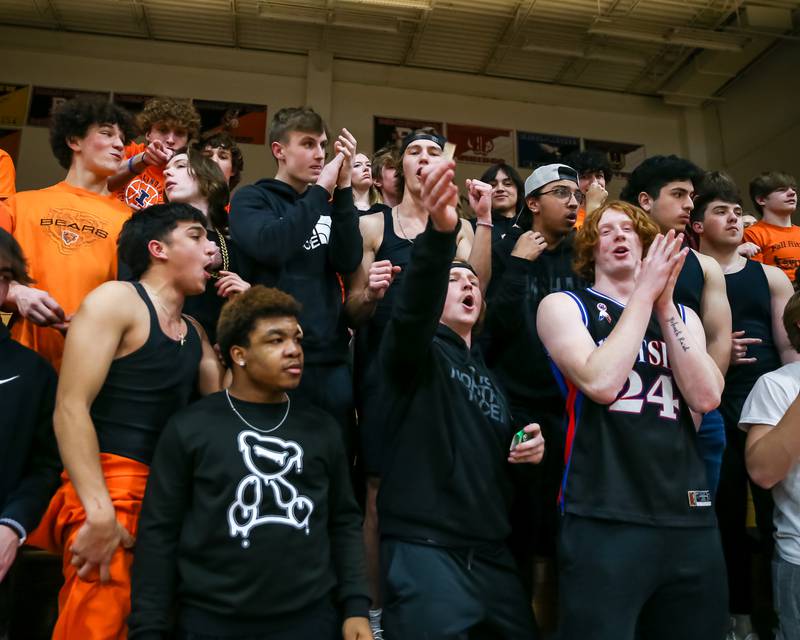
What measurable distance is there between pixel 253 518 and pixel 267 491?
8 centimetres

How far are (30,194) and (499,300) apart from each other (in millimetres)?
1991

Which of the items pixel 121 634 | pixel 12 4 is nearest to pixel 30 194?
pixel 121 634

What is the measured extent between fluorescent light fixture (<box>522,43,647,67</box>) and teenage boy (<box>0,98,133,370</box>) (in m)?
6.78

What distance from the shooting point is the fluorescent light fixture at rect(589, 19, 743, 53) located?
820cm

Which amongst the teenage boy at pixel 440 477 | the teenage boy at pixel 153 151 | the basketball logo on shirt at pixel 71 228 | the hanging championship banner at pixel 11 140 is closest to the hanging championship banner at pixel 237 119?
the hanging championship banner at pixel 11 140

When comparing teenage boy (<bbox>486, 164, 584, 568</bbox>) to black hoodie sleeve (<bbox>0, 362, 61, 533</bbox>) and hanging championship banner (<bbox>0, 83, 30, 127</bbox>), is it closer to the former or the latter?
black hoodie sleeve (<bbox>0, 362, 61, 533</bbox>)

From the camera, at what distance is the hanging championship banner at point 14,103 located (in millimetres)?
8383

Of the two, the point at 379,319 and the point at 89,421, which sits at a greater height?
→ the point at 379,319

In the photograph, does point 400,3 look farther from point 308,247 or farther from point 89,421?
point 89,421

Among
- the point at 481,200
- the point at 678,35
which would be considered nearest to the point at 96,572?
the point at 481,200

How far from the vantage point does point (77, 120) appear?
3.07m

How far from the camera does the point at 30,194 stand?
2.79 meters

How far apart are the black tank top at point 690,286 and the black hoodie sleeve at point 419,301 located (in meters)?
1.38

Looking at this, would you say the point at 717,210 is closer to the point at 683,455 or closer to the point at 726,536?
the point at 726,536
